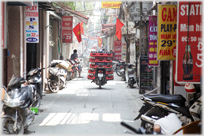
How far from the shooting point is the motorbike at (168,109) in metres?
6.14

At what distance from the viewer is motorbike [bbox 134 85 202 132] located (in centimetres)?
614

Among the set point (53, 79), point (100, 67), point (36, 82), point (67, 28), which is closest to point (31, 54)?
point (53, 79)

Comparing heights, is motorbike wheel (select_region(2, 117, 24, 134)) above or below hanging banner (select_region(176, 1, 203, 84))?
below

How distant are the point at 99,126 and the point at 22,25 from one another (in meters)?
4.61

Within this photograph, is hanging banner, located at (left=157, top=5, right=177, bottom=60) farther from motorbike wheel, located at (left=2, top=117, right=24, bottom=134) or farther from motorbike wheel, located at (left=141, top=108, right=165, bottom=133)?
motorbike wheel, located at (left=2, top=117, right=24, bottom=134)

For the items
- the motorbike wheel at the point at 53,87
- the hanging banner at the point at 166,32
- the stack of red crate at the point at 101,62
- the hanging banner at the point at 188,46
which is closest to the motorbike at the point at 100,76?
the stack of red crate at the point at 101,62

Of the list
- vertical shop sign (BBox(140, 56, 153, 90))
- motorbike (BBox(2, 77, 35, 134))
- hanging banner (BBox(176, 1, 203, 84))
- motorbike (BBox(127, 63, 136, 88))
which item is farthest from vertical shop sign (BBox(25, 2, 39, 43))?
motorbike (BBox(127, 63, 136, 88))

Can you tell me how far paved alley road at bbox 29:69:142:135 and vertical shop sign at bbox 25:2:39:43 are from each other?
2.33 metres

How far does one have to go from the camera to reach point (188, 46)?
532 cm

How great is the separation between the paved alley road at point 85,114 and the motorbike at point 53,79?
1.65 feet

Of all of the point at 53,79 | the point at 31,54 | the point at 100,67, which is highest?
the point at 31,54

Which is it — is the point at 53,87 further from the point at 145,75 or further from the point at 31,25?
the point at 31,25

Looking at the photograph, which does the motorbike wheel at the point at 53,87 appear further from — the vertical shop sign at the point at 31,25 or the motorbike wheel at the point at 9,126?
the motorbike wheel at the point at 9,126

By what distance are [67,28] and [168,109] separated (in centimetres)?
1531
